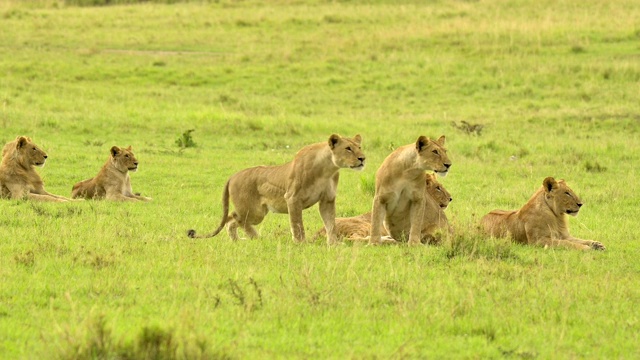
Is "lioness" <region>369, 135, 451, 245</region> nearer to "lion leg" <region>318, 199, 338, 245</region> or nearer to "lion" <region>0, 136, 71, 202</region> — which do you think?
"lion leg" <region>318, 199, 338, 245</region>

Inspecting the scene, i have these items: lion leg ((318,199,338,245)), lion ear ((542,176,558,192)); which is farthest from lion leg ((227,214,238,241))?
lion ear ((542,176,558,192))

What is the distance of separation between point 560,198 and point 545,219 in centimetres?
25

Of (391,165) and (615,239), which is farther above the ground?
(391,165)

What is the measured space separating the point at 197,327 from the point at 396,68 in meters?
19.7

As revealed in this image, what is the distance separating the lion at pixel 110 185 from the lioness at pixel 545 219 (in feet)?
15.0

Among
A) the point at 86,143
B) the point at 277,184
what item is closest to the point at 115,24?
the point at 86,143

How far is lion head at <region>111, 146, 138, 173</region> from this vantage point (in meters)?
13.4

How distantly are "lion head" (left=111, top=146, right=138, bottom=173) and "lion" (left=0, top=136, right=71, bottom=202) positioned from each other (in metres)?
0.81

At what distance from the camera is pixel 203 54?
29.2 meters

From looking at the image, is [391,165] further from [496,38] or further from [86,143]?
[496,38]

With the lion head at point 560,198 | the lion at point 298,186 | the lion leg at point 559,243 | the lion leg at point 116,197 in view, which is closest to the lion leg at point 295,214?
the lion at point 298,186

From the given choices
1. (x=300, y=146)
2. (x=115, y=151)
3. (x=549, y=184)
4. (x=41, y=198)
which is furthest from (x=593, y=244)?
(x=300, y=146)

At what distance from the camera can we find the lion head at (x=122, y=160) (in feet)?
43.8

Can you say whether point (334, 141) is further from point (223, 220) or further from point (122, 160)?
point (122, 160)
